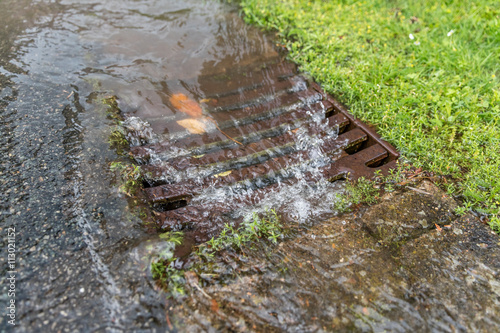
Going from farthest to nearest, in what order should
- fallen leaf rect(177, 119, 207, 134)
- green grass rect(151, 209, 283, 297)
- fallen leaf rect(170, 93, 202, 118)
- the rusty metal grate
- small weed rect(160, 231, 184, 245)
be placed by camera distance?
1. fallen leaf rect(170, 93, 202, 118)
2. fallen leaf rect(177, 119, 207, 134)
3. the rusty metal grate
4. small weed rect(160, 231, 184, 245)
5. green grass rect(151, 209, 283, 297)

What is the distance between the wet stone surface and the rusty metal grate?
0.53 meters

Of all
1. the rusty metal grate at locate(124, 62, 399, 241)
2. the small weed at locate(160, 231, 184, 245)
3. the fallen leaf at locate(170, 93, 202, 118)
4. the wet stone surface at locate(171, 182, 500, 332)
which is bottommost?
the wet stone surface at locate(171, 182, 500, 332)

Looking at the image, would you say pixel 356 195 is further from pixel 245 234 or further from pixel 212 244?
pixel 212 244

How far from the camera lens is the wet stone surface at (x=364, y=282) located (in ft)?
6.49

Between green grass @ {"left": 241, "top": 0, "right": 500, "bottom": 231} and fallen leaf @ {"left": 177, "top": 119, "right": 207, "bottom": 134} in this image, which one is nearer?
green grass @ {"left": 241, "top": 0, "right": 500, "bottom": 231}

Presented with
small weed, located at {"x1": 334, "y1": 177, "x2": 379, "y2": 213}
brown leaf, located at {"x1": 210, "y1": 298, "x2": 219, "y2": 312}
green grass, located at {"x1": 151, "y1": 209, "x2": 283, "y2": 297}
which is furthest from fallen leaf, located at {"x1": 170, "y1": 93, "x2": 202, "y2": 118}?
brown leaf, located at {"x1": 210, "y1": 298, "x2": 219, "y2": 312}

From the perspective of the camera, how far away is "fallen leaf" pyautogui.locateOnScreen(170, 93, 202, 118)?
11.3 feet

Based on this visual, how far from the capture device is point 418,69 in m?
3.99

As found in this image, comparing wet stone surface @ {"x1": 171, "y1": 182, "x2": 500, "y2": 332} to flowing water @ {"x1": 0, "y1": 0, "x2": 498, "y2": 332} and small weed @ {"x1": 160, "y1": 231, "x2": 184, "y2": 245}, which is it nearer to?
flowing water @ {"x1": 0, "y1": 0, "x2": 498, "y2": 332}

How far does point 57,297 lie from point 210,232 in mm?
1045

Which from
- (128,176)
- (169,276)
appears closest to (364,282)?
(169,276)

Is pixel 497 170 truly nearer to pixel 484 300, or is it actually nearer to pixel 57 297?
pixel 484 300

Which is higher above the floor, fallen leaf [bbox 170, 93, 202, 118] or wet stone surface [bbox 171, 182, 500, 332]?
fallen leaf [bbox 170, 93, 202, 118]

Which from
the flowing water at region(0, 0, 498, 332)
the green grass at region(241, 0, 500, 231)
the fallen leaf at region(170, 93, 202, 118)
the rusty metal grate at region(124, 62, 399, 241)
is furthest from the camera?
the fallen leaf at region(170, 93, 202, 118)
